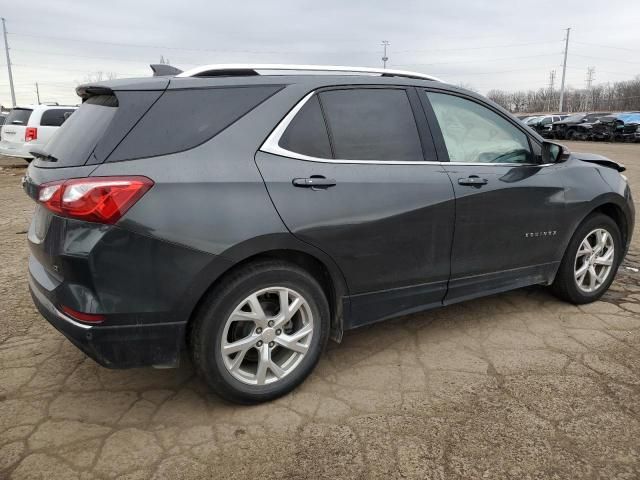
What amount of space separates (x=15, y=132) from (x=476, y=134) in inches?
545

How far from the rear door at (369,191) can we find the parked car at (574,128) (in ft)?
97.4

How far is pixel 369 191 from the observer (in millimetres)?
2762

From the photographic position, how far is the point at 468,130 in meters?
3.36

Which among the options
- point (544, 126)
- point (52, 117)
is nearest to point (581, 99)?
point (544, 126)

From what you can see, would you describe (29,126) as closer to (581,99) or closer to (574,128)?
(574,128)

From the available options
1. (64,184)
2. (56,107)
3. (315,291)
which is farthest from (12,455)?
(56,107)

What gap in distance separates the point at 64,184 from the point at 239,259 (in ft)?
2.76

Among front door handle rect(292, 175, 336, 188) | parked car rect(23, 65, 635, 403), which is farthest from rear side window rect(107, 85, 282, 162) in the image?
front door handle rect(292, 175, 336, 188)

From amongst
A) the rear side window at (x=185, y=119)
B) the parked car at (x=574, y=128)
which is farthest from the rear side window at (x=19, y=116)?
the parked car at (x=574, y=128)

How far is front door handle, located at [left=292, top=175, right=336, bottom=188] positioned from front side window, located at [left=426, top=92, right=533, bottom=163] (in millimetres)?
960

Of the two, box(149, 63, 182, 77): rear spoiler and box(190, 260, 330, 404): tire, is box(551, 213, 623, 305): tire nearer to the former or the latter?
box(190, 260, 330, 404): tire

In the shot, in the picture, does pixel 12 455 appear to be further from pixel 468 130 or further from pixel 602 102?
pixel 602 102

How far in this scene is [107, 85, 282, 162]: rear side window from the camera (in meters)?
2.30

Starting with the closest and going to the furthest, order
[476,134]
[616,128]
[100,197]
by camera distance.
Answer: [100,197], [476,134], [616,128]
